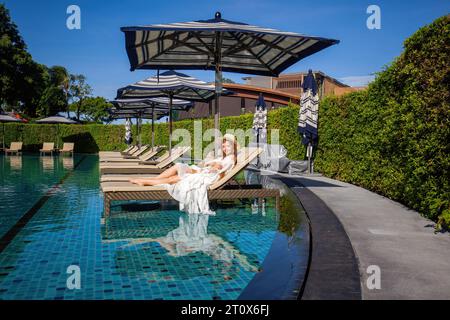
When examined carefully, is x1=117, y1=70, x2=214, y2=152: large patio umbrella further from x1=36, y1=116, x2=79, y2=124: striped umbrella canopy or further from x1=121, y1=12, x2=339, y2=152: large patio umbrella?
x1=36, y1=116, x2=79, y2=124: striped umbrella canopy

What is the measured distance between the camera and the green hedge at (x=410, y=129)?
19.1ft

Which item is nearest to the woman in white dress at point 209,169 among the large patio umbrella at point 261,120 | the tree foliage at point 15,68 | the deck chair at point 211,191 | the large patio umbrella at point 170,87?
the deck chair at point 211,191

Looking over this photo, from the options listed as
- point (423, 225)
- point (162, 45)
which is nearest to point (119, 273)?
point (423, 225)

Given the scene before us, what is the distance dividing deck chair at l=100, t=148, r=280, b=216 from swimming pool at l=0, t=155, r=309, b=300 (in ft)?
1.21

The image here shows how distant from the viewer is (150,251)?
4.77m

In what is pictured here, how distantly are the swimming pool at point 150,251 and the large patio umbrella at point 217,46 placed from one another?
2.50 meters

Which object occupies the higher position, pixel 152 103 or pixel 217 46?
pixel 217 46

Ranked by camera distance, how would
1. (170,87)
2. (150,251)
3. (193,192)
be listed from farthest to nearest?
1. (170,87)
2. (193,192)
3. (150,251)

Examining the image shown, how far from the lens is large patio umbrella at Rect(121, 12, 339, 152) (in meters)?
6.39

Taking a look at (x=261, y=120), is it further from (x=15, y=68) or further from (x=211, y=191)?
(x=15, y=68)

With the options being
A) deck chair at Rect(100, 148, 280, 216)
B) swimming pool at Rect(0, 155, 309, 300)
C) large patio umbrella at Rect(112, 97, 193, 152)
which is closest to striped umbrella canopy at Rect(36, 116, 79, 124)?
large patio umbrella at Rect(112, 97, 193, 152)

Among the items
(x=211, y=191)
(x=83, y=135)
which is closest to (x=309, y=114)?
(x=211, y=191)

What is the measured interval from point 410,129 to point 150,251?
4833 mm
